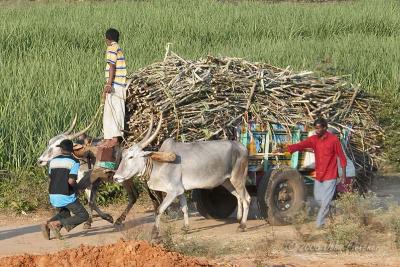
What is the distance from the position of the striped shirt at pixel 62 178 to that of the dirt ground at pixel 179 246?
0.46m

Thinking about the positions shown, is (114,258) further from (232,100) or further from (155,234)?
(232,100)

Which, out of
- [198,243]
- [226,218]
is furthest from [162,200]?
[198,243]

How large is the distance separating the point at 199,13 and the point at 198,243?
57.5ft

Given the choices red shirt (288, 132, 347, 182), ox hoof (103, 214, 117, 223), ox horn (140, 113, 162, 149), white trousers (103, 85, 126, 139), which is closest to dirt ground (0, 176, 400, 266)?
ox hoof (103, 214, 117, 223)

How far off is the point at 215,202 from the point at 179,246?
270cm

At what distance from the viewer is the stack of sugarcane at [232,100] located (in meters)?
10.9

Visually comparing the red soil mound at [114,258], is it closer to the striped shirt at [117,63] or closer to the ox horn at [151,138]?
the ox horn at [151,138]

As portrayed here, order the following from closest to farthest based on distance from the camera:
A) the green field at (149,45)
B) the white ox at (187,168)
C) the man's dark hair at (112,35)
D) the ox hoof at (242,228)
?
the white ox at (187,168)
the ox hoof at (242,228)
the man's dark hair at (112,35)
the green field at (149,45)

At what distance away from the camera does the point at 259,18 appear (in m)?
25.8

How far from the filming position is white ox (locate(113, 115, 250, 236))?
33.6ft

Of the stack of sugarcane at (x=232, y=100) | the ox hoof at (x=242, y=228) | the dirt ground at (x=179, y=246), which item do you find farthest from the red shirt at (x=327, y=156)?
the ox hoof at (x=242, y=228)

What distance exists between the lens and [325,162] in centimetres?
1032

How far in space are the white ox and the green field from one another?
280 cm

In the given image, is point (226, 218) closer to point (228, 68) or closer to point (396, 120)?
point (228, 68)
